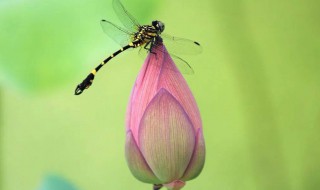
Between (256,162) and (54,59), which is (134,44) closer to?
(54,59)

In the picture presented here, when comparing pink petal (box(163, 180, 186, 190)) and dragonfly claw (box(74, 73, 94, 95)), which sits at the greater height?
dragonfly claw (box(74, 73, 94, 95))

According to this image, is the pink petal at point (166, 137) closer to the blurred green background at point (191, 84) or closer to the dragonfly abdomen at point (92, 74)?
the dragonfly abdomen at point (92, 74)

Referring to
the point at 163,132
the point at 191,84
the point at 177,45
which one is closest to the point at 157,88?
the point at 163,132

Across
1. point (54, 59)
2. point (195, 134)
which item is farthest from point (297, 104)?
point (54, 59)

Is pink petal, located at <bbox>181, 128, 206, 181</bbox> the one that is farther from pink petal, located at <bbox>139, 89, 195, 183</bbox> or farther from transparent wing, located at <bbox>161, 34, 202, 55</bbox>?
transparent wing, located at <bbox>161, 34, 202, 55</bbox>

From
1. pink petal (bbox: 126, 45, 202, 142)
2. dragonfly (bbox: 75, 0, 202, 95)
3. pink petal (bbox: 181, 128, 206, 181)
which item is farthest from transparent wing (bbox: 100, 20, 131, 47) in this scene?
pink petal (bbox: 181, 128, 206, 181)

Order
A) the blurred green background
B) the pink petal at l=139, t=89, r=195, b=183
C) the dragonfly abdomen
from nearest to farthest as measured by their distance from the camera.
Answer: the pink petal at l=139, t=89, r=195, b=183 → the dragonfly abdomen → the blurred green background

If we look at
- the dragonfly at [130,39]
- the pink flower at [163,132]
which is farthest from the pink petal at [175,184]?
the dragonfly at [130,39]
